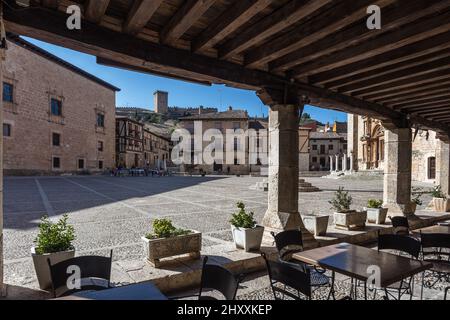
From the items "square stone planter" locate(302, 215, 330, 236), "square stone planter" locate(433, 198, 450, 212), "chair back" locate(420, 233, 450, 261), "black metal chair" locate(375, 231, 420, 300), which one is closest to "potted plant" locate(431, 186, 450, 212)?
Answer: "square stone planter" locate(433, 198, 450, 212)

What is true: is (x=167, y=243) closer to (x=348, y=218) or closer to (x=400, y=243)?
(x=400, y=243)

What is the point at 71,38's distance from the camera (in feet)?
9.81

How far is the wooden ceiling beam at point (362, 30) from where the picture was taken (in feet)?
8.79

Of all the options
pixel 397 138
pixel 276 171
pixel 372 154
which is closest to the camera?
pixel 276 171

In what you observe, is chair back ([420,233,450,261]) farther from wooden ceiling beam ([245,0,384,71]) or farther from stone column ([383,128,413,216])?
stone column ([383,128,413,216])

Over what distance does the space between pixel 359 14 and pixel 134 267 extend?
4.07 meters

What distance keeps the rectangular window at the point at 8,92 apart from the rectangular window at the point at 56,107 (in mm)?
4275

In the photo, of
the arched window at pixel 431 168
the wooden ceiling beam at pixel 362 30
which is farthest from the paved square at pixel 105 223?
the arched window at pixel 431 168

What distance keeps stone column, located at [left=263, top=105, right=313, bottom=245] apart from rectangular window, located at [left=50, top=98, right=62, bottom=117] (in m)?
30.0

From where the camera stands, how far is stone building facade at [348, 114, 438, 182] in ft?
83.6

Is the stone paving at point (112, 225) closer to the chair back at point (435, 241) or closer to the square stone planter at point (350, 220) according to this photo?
the square stone planter at point (350, 220)

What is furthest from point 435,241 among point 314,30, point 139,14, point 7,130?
point 7,130
